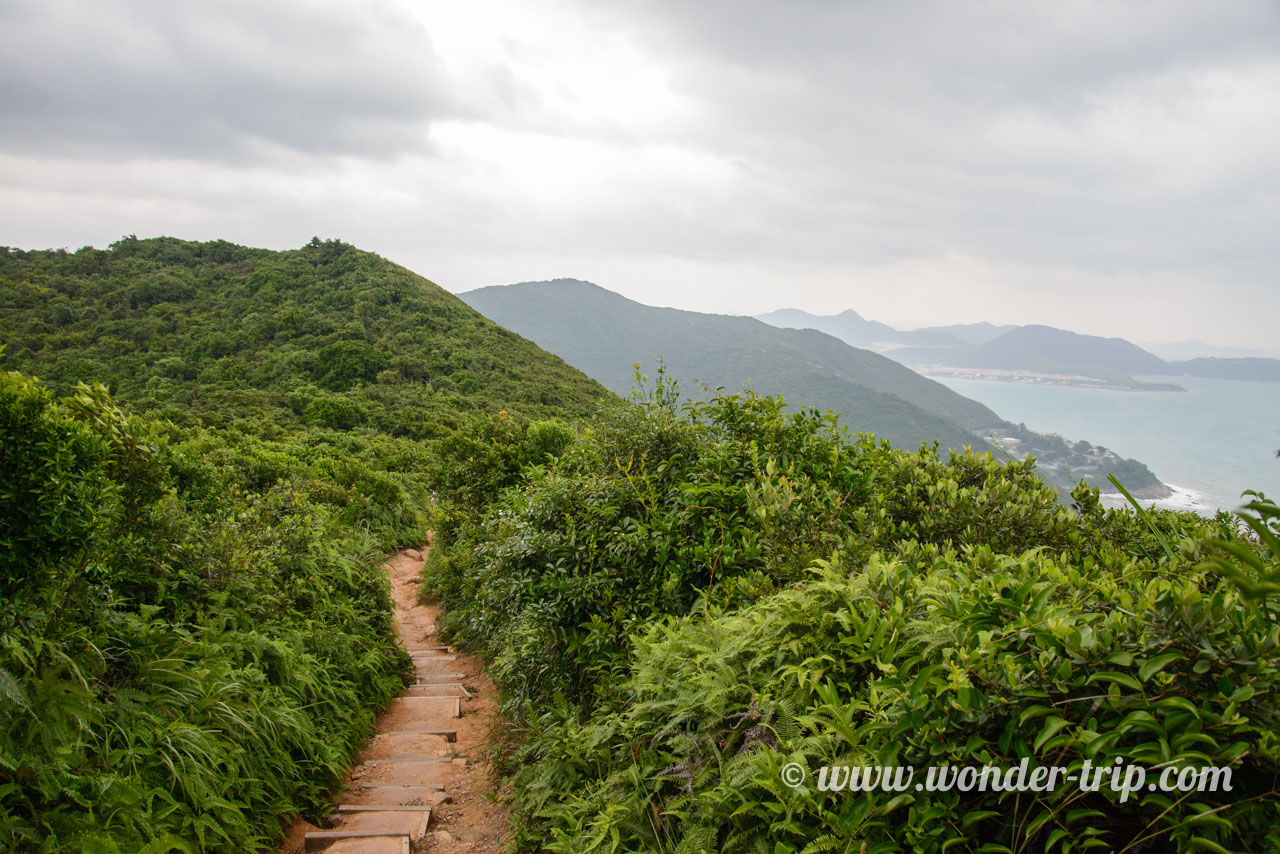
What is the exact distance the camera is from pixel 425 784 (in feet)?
17.5

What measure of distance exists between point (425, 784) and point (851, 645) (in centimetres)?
421

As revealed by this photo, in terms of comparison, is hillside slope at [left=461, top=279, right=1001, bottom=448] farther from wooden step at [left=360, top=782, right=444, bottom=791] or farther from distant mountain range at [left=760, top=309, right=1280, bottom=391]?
wooden step at [left=360, top=782, right=444, bottom=791]

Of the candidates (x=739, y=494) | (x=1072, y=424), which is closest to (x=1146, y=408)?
(x=1072, y=424)

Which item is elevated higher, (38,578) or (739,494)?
(739,494)

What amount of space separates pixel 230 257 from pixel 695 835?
2378 inches

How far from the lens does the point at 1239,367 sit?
8106cm

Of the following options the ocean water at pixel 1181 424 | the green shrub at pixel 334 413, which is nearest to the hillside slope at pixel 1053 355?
the ocean water at pixel 1181 424

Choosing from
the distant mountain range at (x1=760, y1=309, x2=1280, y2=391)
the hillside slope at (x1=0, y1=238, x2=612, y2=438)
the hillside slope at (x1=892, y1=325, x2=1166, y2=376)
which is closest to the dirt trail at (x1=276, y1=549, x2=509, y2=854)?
the hillside slope at (x1=0, y1=238, x2=612, y2=438)

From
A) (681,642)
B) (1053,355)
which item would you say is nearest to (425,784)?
(681,642)

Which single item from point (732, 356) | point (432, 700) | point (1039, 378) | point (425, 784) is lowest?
point (432, 700)

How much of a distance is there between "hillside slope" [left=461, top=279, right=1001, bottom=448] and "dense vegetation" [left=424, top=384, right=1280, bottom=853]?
135 ft

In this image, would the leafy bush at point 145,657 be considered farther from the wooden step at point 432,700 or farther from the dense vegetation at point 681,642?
the wooden step at point 432,700

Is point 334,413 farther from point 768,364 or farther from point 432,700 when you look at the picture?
point 768,364

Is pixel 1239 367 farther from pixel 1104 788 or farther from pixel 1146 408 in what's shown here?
pixel 1104 788
